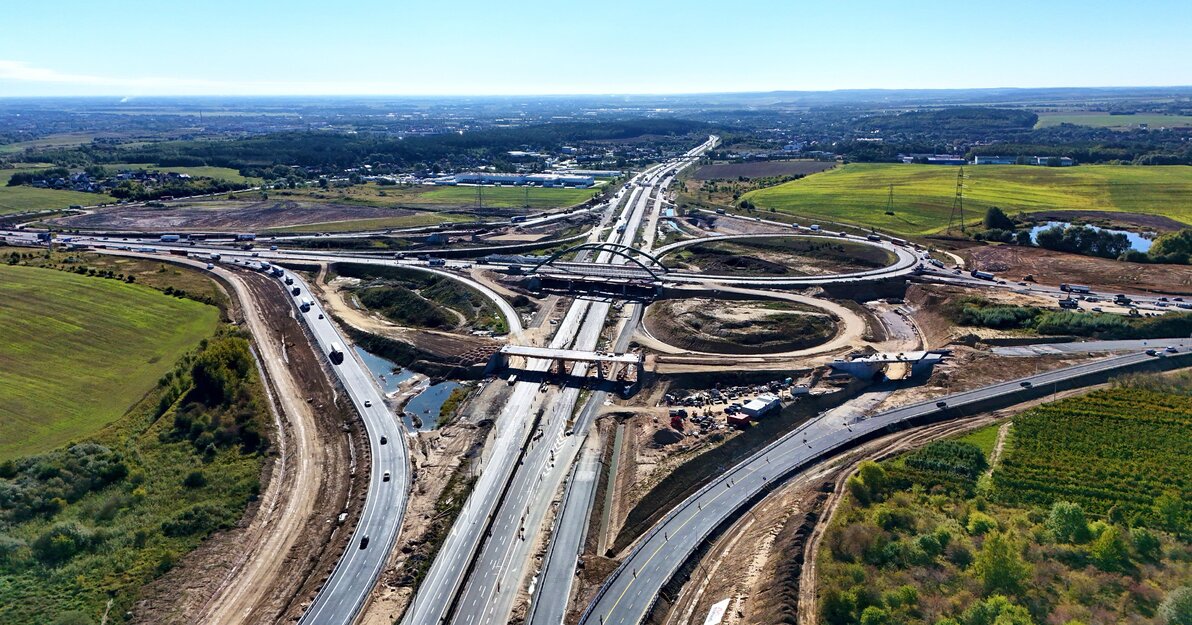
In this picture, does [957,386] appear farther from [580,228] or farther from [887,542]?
[580,228]

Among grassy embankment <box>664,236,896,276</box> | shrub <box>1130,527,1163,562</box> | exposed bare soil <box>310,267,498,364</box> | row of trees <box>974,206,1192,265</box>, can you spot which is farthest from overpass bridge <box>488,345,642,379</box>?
row of trees <box>974,206,1192,265</box>

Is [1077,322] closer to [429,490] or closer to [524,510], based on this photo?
[524,510]

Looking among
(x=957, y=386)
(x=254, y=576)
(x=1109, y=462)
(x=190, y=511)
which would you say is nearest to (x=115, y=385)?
(x=190, y=511)

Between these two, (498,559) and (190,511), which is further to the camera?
(190,511)

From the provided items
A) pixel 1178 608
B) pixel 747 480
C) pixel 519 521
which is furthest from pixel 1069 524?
pixel 519 521

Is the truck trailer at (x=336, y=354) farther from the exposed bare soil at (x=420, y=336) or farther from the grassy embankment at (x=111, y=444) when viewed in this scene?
the grassy embankment at (x=111, y=444)

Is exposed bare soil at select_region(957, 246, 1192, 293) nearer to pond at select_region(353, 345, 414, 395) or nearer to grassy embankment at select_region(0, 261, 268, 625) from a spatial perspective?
pond at select_region(353, 345, 414, 395)

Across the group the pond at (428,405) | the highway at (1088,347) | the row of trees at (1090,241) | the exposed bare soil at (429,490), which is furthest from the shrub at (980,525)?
the row of trees at (1090,241)
